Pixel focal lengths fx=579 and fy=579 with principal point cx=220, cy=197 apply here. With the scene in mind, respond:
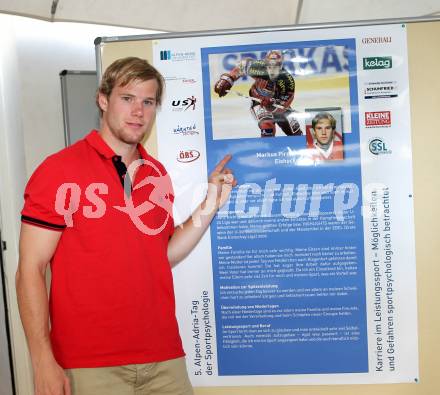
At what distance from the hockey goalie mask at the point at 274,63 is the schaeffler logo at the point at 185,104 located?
27cm

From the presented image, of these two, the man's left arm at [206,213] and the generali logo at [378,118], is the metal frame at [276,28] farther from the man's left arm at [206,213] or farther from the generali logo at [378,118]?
the man's left arm at [206,213]

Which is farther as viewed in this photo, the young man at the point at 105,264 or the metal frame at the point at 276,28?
the metal frame at the point at 276,28

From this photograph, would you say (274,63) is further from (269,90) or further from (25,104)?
(25,104)

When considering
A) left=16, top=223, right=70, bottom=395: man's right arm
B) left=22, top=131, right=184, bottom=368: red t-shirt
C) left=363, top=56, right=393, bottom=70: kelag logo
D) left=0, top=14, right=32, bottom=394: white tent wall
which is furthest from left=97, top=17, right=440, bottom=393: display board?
left=0, top=14, right=32, bottom=394: white tent wall

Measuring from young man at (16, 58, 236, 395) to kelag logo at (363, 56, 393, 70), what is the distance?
2.32 feet

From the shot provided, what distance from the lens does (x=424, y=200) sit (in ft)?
6.45

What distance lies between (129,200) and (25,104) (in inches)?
84.7

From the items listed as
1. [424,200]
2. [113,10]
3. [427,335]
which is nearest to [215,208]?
[424,200]

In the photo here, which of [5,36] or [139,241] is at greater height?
[5,36]

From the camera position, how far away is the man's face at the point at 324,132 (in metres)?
1.96

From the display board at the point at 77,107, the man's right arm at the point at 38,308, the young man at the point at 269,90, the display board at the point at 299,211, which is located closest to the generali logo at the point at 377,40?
the display board at the point at 299,211

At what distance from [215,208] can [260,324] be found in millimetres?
437

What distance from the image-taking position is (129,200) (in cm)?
178

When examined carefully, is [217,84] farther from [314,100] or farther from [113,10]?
[113,10]
